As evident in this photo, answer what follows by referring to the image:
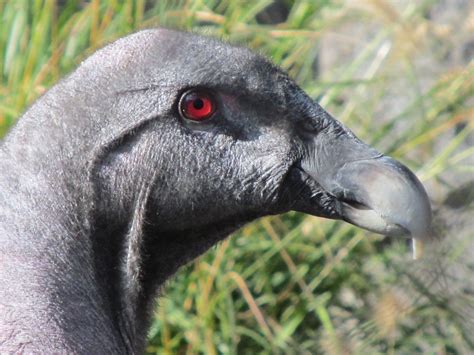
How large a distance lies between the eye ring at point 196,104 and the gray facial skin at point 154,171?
14 mm

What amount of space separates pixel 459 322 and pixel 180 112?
2.48 m

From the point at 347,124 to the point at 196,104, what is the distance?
260 centimetres

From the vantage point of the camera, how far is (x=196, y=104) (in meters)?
3.00

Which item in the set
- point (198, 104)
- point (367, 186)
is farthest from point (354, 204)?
point (198, 104)

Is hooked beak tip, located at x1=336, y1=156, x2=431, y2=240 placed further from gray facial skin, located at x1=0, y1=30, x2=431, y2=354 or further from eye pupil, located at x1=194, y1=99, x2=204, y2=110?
eye pupil, located at x1=194, y1=99, x2=204, y2=110

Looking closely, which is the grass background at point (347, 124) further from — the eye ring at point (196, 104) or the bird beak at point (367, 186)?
the eye ring at point (196, 104)

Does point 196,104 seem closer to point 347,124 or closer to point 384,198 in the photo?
point 384,198

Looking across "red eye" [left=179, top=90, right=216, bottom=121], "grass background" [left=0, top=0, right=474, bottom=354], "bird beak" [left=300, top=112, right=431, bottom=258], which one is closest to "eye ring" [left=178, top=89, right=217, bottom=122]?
"red eye" [left=179, top=90, right=216, bottom=121]

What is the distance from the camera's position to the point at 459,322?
5.09 m

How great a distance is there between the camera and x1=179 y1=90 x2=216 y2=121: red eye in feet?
9.84

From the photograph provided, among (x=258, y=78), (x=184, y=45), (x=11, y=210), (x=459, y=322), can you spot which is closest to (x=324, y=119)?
(x=258, y=78)

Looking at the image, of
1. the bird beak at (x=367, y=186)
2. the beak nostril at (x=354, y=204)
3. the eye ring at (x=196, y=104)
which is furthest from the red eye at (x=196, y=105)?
the beak nostril at (x=354, y=204)

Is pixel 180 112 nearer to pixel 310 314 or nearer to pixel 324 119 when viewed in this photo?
pixel 324 119

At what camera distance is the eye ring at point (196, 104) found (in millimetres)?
2998
